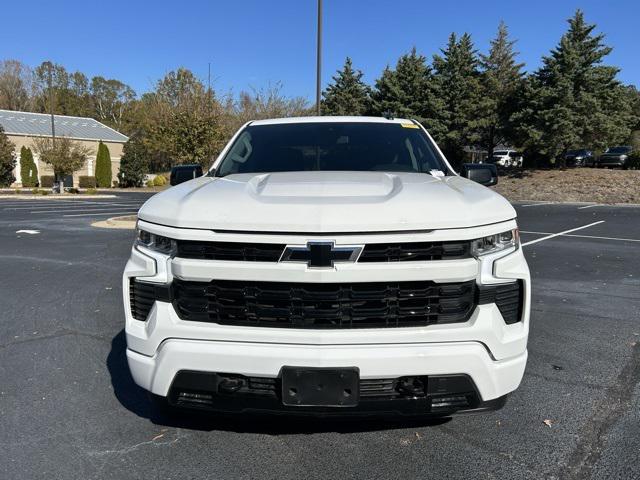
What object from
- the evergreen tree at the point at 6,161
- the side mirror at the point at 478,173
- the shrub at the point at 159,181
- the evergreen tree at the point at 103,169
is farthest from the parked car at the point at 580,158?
the evergreen tree at the point at 6,161

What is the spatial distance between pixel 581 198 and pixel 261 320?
1072 inches

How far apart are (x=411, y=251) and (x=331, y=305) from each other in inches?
17.0

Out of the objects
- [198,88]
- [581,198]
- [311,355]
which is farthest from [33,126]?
[311,355]

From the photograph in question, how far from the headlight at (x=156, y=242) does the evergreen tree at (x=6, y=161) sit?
39.9 m

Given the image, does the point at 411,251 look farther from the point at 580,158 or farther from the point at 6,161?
the point at 6,161

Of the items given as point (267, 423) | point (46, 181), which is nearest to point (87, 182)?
point (46, 181)

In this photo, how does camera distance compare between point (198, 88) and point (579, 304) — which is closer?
point (579, 304)

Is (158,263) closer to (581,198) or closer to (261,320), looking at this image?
(261,320)

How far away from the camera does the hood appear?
7.43ft

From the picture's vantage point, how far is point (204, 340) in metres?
2.33

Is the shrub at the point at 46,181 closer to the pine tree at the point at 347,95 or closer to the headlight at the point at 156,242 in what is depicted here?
the pine tree at the point at 347,95

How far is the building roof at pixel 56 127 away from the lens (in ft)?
144

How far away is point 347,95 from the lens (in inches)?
1874

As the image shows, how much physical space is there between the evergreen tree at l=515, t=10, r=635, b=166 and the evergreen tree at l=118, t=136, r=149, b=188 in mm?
28151
